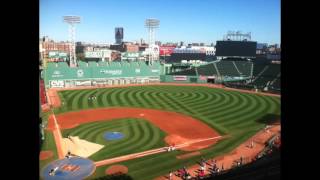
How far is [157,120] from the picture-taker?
36812 mm

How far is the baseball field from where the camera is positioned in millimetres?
25438

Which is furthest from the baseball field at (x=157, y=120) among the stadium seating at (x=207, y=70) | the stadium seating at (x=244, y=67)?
the stadium seating at (x=244, y=67)

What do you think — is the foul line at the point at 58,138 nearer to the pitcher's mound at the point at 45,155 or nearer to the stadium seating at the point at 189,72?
the pitcher's mound at the point at 45,155

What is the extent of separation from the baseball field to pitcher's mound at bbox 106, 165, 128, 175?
0.43 metres

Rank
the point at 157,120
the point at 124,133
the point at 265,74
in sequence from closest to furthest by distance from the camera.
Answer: the point at 124,133, the point at 157,120, the point at 265,74

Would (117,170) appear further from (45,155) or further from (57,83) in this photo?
(57,83)

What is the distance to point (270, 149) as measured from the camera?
1029 inches

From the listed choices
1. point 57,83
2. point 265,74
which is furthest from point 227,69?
point 57,83

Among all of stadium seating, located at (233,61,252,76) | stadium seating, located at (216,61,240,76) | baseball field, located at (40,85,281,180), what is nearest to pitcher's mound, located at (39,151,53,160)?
baseball field, located at (40,85,281,180)

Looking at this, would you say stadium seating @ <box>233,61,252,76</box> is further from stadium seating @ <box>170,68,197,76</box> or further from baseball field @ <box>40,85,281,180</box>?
baseball field @ <box>40,85,281,180</box>

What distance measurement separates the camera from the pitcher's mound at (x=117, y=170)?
2239cm

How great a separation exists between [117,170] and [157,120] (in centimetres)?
1452
